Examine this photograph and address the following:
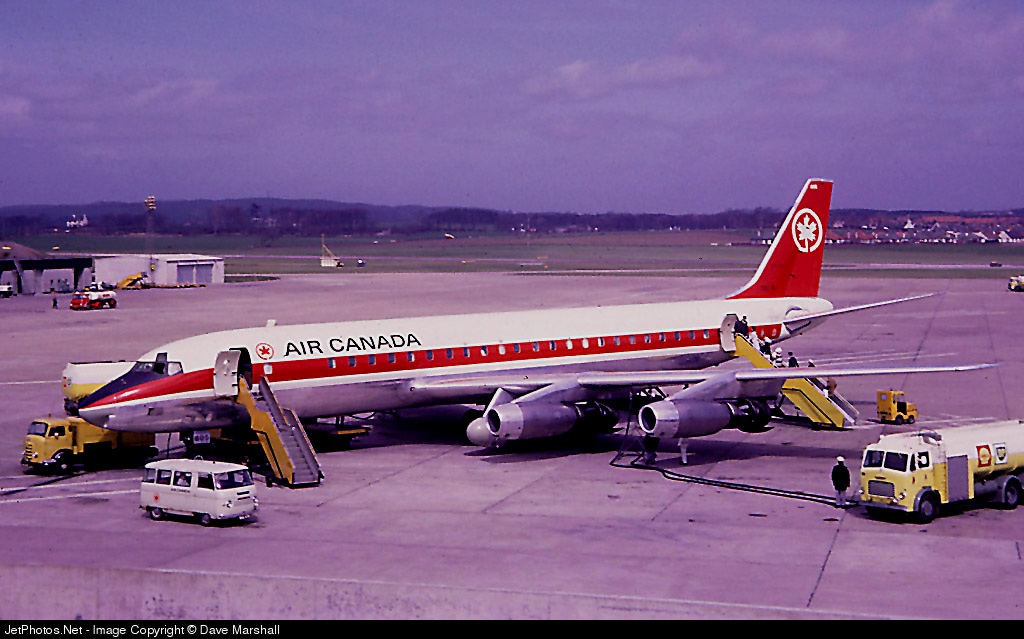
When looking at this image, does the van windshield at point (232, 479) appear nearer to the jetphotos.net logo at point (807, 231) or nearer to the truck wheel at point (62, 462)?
the truck wheel at point (62, 462)

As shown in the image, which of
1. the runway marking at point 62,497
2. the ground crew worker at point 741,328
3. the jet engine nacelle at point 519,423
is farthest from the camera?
the ground crew worker at point 741,328

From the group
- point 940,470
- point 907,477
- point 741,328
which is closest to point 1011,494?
point 940,470

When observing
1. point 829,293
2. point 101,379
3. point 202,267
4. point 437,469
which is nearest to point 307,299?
point 202,267

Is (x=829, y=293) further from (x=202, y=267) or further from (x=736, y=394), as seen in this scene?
(x=736, y=394)

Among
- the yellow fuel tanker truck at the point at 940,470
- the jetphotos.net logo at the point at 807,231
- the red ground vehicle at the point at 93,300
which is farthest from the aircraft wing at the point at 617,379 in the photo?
the red ground vehicle at the point at 93,300

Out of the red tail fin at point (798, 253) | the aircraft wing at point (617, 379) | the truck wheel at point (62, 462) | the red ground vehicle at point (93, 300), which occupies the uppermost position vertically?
the red tail fin at point (798, 253)

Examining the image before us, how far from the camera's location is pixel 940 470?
98.6ft

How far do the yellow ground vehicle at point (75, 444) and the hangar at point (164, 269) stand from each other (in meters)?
101

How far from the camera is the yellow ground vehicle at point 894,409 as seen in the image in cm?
4556

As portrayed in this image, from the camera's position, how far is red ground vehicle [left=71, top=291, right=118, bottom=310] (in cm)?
10019

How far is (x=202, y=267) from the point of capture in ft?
464

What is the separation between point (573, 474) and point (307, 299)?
80.4 m

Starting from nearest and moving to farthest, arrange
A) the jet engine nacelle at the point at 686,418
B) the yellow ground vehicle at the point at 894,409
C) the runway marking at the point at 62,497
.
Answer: the runway marking at the point at 62,497, the jet engine nacelle at the point at 686,418, the yellow ground vehicle at the point at 894,409

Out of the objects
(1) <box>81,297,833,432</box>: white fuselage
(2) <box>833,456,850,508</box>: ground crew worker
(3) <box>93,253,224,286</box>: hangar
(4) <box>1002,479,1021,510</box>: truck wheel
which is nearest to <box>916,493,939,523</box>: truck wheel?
(2) <box>833,456,850,508</box>: ground crew worker
